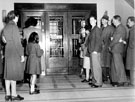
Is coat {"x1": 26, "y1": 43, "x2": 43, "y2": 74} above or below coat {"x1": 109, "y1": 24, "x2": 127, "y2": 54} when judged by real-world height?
below

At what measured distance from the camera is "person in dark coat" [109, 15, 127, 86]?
4605mm

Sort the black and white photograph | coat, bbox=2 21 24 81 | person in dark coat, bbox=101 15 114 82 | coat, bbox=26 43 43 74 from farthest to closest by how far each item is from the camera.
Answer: person in dark coat, bbox=101 15 114 82 → coat, bbox=26 43 43 74 → the black and white photograph → coat, bbox=2 21 24 81

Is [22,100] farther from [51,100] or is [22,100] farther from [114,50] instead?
[114,50]

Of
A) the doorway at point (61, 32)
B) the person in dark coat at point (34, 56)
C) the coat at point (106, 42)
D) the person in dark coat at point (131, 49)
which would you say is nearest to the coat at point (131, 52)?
the person in dark coat at point (131, 49)

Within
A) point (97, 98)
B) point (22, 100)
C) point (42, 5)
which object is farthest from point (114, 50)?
point (42, 5)

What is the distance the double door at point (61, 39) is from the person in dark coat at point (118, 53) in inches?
91.2

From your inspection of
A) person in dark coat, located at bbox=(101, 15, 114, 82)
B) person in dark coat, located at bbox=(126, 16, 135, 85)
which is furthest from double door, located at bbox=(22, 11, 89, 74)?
person in dark coat, located at bbox=(126, 16, 135, 85)

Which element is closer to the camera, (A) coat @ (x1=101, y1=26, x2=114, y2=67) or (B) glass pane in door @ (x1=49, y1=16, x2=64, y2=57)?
(A) coat @ (x1=101, y1=26, x2=114, y2=67)

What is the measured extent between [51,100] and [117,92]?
116cm

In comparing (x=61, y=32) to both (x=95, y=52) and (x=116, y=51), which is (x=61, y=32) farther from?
(x=116, y=51)

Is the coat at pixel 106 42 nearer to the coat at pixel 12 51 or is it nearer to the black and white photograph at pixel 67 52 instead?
the black and white photograph at pixel 67 52

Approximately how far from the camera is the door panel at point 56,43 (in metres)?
6.89

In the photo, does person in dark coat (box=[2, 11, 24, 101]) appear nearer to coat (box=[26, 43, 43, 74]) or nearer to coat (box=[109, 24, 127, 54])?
coat (box=[26, 43, 43, 74])

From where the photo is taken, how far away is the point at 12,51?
359 centimetres
